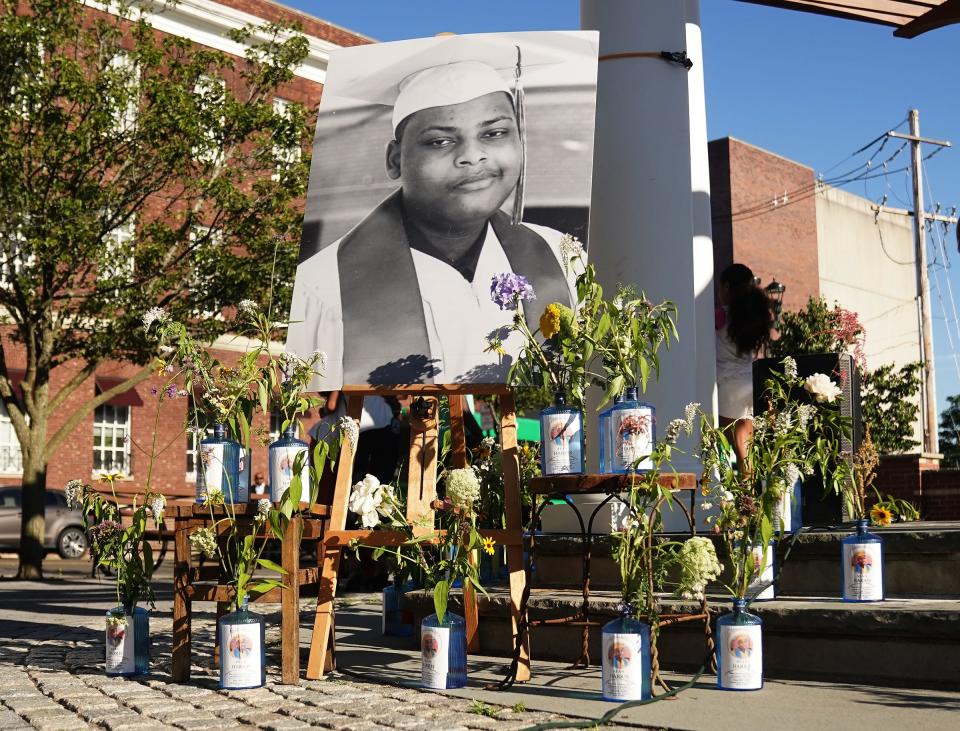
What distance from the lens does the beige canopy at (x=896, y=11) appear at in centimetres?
697

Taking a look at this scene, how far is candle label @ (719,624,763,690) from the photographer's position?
13.8ft

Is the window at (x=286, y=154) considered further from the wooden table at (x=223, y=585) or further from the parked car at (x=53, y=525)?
the wooden table at (x=223, y=585)

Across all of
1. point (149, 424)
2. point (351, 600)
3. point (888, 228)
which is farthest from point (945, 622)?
point (888, 228)

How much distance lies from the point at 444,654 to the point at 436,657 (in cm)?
3

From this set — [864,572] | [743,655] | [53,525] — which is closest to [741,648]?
[743,655]

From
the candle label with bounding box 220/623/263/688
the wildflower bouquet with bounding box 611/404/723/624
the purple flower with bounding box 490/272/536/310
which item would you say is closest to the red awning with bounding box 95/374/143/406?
the candle label with bounding box 220/623/263/688

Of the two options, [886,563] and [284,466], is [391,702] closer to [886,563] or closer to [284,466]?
[284,466]

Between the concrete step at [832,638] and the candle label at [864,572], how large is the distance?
0.07 metres

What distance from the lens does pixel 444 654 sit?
180 inches

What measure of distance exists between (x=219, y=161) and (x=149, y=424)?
33.5 ft

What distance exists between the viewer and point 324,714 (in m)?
4.09

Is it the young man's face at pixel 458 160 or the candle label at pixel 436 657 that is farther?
the young man's face at pixel 458 160

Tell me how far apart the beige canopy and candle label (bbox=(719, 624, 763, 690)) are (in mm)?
4330

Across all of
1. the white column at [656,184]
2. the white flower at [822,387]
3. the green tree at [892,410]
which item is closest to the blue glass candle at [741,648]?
the white flower at [822,387]
